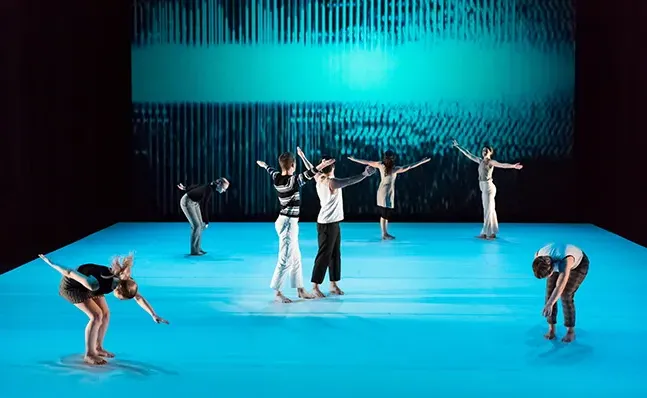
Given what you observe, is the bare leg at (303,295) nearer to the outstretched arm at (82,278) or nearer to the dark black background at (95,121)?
the outstretched arm at (82,278)

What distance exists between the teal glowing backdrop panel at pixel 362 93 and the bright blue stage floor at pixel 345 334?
16.6 feet

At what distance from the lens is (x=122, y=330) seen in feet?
21.6

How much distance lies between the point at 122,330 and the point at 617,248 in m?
7.99

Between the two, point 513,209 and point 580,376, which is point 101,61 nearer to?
point 513,209

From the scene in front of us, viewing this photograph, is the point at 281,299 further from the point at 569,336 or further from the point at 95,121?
the point at 95,121

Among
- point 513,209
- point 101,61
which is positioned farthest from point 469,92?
point 101,61

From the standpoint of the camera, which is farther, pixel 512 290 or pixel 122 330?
pixel 512 290

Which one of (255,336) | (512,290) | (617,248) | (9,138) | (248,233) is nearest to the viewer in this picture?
(255,336)

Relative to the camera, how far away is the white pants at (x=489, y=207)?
41.5 ft

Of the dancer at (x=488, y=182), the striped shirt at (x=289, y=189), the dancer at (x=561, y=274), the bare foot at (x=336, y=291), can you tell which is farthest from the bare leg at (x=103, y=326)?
the dancer at (x=488, y=182)

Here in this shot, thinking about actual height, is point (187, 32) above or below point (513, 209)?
above

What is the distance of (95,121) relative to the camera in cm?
1381

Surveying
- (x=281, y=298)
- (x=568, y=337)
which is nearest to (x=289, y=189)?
(x=281, y=298)

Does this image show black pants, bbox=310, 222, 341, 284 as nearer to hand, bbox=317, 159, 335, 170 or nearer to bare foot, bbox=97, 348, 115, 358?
hand, bbox=317, 159, 335, 170
